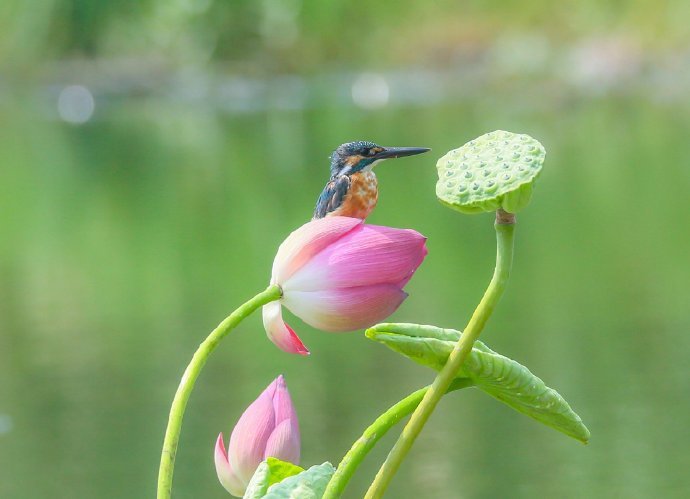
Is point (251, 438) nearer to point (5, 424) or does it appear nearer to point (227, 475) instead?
point (227, 475)

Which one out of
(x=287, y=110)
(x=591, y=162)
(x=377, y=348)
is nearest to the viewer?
(x=377, y=348)

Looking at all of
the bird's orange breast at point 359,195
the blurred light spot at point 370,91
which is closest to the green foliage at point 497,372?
the bird's orange breast at point 359,195

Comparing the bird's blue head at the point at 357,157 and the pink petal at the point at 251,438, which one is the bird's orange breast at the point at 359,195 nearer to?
the bird's blue head at the point at 357,157

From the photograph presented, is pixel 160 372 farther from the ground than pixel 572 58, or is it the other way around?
pixel 572 58

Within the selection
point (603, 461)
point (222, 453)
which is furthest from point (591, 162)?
point (222, 453)

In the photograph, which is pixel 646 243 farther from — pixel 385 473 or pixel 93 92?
pixel 93 92

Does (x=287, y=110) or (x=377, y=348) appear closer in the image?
(x=377, y=348)

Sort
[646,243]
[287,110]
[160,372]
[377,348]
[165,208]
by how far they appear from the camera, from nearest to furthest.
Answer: [160,372], [377,348], [646,243], [165,208], [287,110]
